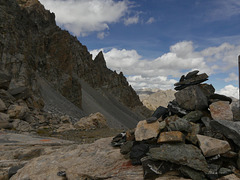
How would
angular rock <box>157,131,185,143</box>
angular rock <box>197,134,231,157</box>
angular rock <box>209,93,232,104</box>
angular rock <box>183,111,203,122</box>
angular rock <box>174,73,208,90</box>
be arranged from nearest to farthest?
angular rock <box>197,134,231,157</box> < angular rock <box>157,131,185,143</box> < angular rock <box>183,111,203,122</box> < angular rock <box>209,93,232,104</box> < angular rock <box>174,73,208,90</box>

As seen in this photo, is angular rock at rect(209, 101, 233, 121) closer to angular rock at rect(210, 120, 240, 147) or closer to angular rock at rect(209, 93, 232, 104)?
angular rock at rect(209, 93, 232, 104)

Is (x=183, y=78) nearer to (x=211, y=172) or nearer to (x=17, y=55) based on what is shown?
(x=211, y=172)

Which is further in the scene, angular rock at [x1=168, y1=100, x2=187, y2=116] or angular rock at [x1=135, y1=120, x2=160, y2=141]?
angular rock at [x1=168, y1=100, x2=187, y2=116]

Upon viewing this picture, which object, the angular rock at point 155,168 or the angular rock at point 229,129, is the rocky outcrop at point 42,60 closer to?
the angular rock at point 155,168

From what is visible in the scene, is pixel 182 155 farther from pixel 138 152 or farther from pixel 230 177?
pixel 138 152

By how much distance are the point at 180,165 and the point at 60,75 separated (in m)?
71.4

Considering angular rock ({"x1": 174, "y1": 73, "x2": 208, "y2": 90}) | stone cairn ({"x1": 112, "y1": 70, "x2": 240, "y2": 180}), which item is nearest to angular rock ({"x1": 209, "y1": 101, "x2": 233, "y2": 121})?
stone cairn ({"x1": 112, "y1": 70, "x2": 240, "y2": 180})

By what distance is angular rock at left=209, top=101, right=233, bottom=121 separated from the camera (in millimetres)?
6695

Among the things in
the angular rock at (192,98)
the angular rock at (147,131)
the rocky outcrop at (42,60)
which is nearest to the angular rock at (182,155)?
the angular rock at (147,131)

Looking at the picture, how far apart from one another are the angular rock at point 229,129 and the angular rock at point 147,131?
193cm

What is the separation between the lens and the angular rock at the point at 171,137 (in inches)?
232

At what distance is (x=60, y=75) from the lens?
71875 millimetres

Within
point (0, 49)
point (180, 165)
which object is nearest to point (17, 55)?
point (0, 49)

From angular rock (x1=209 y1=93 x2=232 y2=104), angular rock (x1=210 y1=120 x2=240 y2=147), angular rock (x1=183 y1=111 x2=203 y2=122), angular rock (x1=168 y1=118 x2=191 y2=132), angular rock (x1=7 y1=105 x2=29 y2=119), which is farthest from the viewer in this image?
angular rock (x1=7 y1=105 x2=29 y2=119)
